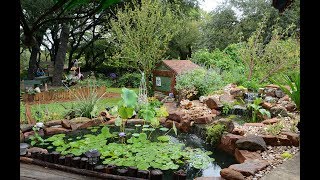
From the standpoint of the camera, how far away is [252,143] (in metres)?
4.79

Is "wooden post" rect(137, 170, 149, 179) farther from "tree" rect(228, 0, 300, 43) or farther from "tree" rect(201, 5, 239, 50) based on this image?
"tree" rect(201, 5, 239, 50)

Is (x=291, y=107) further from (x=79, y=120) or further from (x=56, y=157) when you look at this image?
(x=56, y=157)

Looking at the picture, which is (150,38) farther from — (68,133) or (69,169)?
(69,169)

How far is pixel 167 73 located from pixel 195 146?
4.80 m

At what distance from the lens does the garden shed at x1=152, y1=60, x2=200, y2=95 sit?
33.2 feet

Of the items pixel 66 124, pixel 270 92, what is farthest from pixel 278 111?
pixel 66 124

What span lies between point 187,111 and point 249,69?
482 centimetres

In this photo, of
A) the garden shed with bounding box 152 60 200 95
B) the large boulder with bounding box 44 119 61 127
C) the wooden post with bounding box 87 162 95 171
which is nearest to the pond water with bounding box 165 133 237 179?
the wooden post with bounding box 87 162 95 171

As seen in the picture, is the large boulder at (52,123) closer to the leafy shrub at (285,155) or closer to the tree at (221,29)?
the leafy shrub at (285,155)

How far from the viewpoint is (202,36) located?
16.7m

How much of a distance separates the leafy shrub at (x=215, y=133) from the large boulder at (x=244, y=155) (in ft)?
2.43
